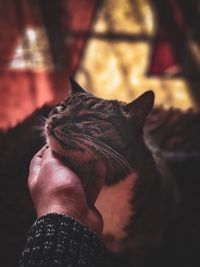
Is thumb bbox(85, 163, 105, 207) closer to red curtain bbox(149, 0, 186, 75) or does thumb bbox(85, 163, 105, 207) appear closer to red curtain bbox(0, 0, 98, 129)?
red curtain bbox(0, 0, 98, 129)

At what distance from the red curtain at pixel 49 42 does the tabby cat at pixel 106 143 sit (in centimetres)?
43

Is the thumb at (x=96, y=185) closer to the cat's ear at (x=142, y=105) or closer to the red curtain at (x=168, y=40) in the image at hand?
the cat's ear at (x=142, y=105)

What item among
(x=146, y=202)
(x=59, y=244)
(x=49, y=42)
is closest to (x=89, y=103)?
(x=59, y=244)

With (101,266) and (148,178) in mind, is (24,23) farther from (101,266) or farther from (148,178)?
(101,266)

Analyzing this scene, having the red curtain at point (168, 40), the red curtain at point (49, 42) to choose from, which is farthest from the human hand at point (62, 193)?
the red curtain at point (168, 40)

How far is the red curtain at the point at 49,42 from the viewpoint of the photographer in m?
1.12

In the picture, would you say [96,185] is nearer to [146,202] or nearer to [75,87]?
[75,87]

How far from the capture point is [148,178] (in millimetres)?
740

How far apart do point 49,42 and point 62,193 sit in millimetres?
767

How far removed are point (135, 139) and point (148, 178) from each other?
0.50 feet

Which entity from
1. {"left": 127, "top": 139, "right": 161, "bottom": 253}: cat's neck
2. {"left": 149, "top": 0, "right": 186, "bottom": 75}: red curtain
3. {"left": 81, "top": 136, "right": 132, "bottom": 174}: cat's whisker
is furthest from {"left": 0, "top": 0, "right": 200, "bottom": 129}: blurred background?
{"left": 81, "top": 136, "right": 132, "bottom": 174}: cat's whisker

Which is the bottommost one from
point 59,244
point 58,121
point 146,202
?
point 146,202

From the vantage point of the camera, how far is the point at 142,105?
0.56 meters

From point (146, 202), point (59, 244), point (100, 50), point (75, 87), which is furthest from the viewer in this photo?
point (100, 50)
